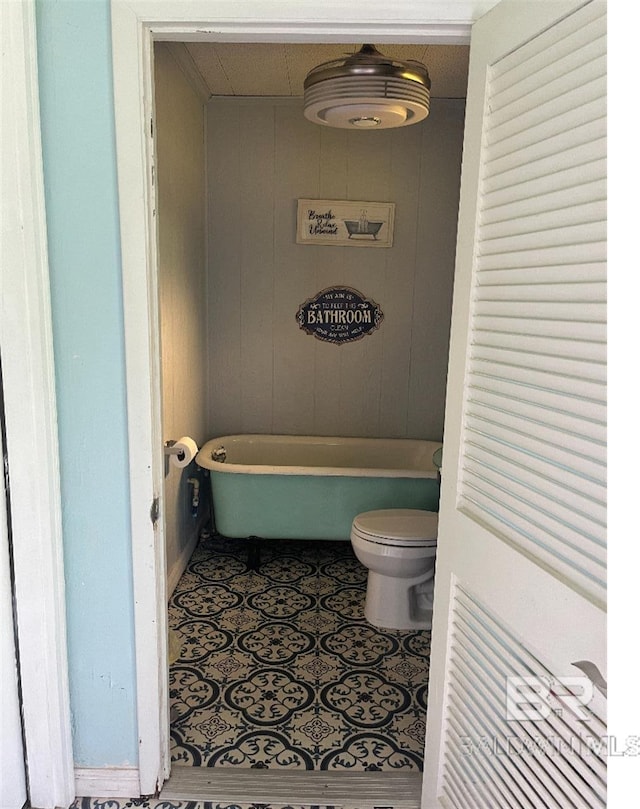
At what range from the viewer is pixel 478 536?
1469mm

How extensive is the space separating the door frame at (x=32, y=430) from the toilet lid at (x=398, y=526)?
4.59 feet

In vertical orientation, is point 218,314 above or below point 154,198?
below

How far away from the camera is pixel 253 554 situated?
3.39 metres

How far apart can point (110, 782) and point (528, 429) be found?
1.56 m

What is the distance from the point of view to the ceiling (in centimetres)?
286

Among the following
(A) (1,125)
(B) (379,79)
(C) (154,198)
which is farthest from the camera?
(B) (379,79)

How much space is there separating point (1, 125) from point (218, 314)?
2.43 metres

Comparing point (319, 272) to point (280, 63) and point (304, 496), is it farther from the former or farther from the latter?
point (304, 496)

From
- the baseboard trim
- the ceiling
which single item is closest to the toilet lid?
the baseboard trim

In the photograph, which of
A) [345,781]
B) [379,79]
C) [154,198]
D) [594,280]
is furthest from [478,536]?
[379,79]

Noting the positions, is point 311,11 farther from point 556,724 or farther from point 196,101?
point 196,101

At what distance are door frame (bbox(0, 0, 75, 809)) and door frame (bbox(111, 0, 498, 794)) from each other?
7.8 inches

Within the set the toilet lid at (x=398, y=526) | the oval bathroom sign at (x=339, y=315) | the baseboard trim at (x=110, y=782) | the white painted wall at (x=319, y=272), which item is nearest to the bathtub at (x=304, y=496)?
the toilet lid at (x=398, y=526)

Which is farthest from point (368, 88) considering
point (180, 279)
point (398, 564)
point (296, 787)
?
point (296, 787)
